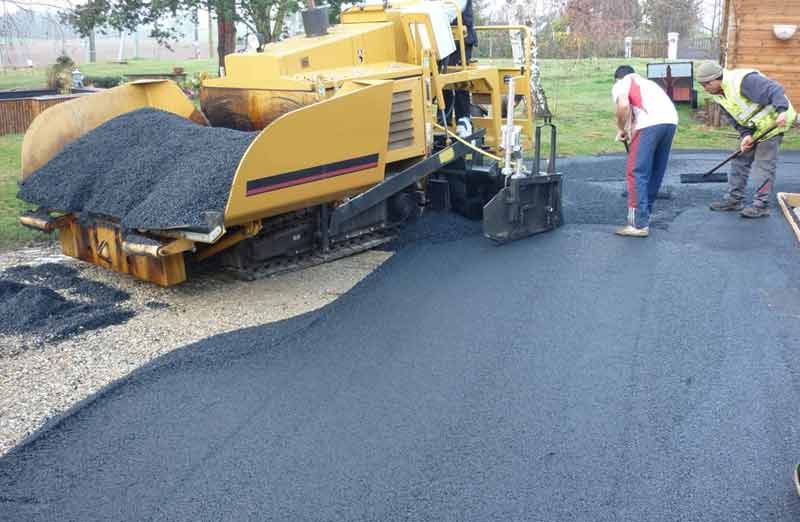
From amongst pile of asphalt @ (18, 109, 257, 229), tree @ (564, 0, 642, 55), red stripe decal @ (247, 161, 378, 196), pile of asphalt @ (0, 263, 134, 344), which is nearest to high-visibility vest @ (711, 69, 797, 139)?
red stripe decal @ (247, 161, 378, 196)

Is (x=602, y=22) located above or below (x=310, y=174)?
above

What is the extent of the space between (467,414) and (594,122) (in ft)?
37.8

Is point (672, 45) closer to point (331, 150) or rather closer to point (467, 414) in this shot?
Result: point (331, 150)

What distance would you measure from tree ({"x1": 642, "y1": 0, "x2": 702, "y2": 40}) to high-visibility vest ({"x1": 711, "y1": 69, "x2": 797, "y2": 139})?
27.9m

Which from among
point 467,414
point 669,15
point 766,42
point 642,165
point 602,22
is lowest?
point 467,414

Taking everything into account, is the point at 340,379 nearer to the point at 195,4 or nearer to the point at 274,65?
the point at 274,65

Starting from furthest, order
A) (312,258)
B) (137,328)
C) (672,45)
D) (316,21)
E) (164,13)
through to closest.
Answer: (672,45) → (164,13) → (316,21) → (312,258) → (137,328)

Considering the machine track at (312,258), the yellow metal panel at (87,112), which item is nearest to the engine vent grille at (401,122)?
the machine track at (312,258)

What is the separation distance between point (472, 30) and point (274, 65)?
2288 mm

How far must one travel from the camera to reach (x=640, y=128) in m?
7.01

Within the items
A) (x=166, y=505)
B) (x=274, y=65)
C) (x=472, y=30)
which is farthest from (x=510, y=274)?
(x=166, y=505)

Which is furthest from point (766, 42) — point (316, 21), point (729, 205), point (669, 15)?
point (669, 15)

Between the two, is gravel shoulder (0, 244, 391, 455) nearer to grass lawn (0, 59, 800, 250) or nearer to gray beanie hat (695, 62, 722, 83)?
grass lawn (0, 59, 800, 250)

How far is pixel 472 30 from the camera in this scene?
26.2 feet
